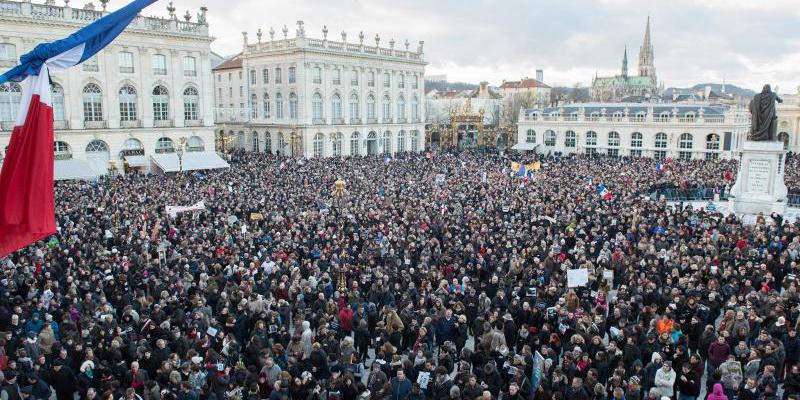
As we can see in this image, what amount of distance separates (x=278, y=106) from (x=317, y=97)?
163 inches

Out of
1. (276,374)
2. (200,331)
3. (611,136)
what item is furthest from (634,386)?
(611,136)

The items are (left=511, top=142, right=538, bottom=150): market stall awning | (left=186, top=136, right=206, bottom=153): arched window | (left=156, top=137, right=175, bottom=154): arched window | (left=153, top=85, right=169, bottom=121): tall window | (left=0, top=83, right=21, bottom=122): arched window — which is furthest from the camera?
(left=511, top=142, right=538, bottom=150): market stall awning

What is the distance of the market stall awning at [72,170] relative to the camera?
37125 mm

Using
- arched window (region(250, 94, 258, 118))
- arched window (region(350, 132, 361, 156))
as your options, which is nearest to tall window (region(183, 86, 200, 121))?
arched window (region(250, 94, 258, 118))

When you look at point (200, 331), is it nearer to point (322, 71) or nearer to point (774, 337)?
point (774, 337)

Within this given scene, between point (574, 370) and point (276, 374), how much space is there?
4.84m

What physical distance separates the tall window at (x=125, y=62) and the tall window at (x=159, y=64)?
171cm

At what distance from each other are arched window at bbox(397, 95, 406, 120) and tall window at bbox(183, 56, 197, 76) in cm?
2425

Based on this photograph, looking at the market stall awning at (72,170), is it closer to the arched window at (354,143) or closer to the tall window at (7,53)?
the tall window at (7,53)

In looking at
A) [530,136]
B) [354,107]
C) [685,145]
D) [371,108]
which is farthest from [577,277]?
[530,136]

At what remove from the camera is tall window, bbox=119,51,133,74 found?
4178 centimetres

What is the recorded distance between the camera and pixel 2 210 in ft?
19.2

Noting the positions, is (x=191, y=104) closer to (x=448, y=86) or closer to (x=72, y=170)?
(x=72, y=170)

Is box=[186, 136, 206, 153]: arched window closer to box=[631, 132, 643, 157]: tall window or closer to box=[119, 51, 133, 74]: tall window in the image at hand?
box=[119, 51, 133, 74]: tall window
